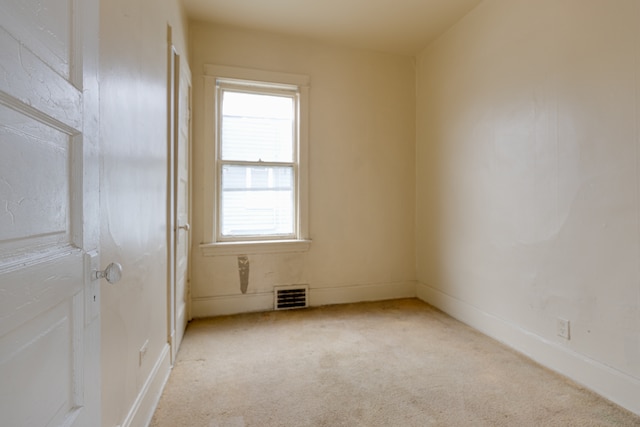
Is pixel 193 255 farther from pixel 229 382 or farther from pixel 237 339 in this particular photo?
pixel 229 382

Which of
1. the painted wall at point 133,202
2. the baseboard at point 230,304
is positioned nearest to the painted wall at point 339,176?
the baseboard at point 230,304

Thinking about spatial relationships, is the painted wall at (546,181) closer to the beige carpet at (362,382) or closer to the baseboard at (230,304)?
the beige carpet at (362,382)

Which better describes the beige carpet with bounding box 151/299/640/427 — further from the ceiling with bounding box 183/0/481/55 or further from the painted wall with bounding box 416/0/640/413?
the ceiling with bounding box 183/0/481/55

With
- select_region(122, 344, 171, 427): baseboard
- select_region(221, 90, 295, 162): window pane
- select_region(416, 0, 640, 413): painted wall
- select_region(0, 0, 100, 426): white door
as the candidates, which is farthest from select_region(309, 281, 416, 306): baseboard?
select_region(0, 0, 100, 426): white door

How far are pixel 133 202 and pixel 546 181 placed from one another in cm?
247

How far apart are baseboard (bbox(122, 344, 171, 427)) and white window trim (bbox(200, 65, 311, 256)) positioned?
1.16m

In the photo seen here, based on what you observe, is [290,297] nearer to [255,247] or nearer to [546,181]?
[255,247]

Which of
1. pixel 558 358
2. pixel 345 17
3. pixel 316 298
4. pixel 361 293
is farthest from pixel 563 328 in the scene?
pixel 345 17

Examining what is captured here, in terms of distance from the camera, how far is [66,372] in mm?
656

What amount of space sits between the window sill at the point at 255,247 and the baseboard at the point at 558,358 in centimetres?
159

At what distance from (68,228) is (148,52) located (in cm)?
134

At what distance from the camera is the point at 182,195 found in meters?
2.54

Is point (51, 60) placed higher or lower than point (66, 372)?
higher

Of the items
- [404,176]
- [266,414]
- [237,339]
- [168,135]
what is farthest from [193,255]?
[404,176]
